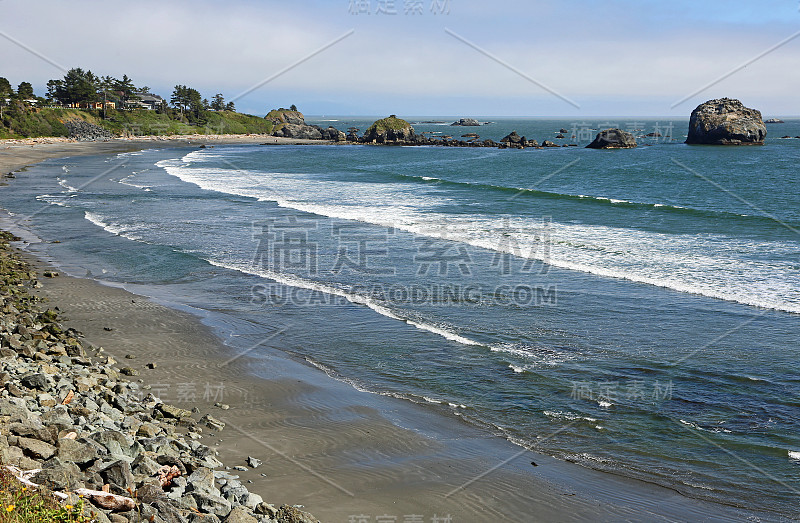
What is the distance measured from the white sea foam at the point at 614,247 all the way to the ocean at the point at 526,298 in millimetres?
143

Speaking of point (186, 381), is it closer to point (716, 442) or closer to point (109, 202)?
point (716, 442)

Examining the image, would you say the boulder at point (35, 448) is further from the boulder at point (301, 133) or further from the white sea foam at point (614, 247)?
the boulder at point (301, 133)

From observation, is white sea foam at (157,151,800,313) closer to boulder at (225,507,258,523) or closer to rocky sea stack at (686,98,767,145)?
boulder at (225,507,258,523)

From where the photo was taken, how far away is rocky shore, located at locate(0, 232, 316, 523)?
5.93m

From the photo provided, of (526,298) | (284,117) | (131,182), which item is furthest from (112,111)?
(526,298)

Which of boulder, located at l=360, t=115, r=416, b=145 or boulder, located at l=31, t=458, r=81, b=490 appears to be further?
boulder, located at l=360, t=115, r=416, b=145

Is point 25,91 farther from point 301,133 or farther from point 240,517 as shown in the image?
point 240,517

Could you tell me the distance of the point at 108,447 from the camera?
280 inches

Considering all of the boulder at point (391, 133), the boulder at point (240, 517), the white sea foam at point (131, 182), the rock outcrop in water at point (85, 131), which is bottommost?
the boulder at point (240, 517)

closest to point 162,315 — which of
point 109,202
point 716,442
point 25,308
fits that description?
point 25,308

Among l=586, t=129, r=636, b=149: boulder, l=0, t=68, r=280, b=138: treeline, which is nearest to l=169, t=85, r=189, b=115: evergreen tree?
l=0, t=68, r=280, b=138: treeline

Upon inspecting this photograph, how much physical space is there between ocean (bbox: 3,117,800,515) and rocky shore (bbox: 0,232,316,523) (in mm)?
3626

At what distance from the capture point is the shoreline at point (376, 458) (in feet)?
25.2

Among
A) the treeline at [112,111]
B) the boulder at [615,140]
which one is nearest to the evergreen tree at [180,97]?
the treeline at [112,111]
